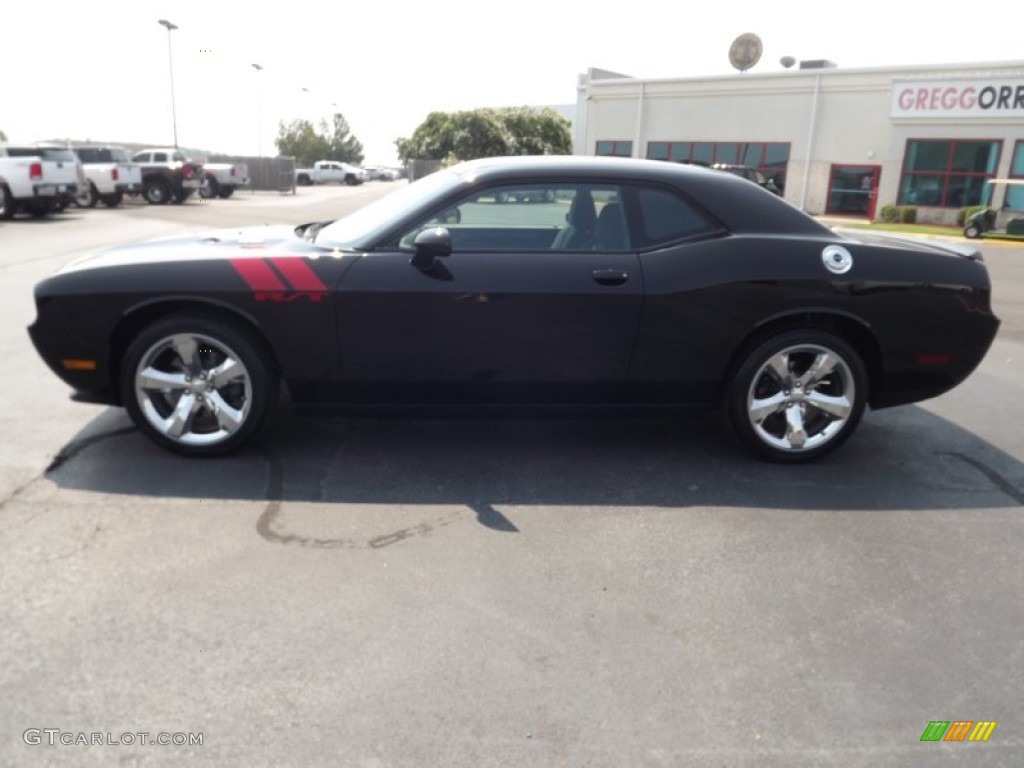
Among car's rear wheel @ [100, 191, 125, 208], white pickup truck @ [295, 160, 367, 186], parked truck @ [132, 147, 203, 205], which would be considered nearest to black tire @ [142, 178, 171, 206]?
parked truck @ [132, 147, 203, 205]

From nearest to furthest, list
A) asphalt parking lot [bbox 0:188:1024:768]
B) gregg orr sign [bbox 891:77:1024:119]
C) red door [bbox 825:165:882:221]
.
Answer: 1. asphalt parking lot [bbox 0:188:1024:768]
2. gregg orr sign [bbox 891:77:1024:119]
3. red door [bbox 825:165:882:221]

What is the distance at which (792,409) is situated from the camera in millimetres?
4551

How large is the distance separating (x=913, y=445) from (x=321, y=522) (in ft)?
11.4

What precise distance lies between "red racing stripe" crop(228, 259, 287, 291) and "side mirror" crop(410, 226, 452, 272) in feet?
2.24

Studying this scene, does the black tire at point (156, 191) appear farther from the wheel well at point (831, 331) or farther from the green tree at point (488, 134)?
the wheel well at point (831, 331)

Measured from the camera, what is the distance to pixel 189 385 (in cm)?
430

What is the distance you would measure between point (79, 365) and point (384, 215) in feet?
5.66

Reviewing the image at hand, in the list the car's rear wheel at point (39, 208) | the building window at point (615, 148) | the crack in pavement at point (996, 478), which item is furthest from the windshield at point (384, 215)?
the building window at point (615, 148)

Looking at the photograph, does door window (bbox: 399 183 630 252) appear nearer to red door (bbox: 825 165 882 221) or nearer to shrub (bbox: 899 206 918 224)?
shrub (bbox: 899 206 918 224)

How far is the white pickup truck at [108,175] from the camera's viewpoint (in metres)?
24.1

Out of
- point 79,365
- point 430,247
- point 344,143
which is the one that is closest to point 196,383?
point 79,365

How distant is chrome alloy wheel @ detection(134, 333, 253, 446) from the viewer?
4.26 metres

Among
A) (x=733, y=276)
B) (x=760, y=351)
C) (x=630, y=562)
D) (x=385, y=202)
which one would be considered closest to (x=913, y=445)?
(x=760, y=351)

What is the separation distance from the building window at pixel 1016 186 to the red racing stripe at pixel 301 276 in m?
27.2
